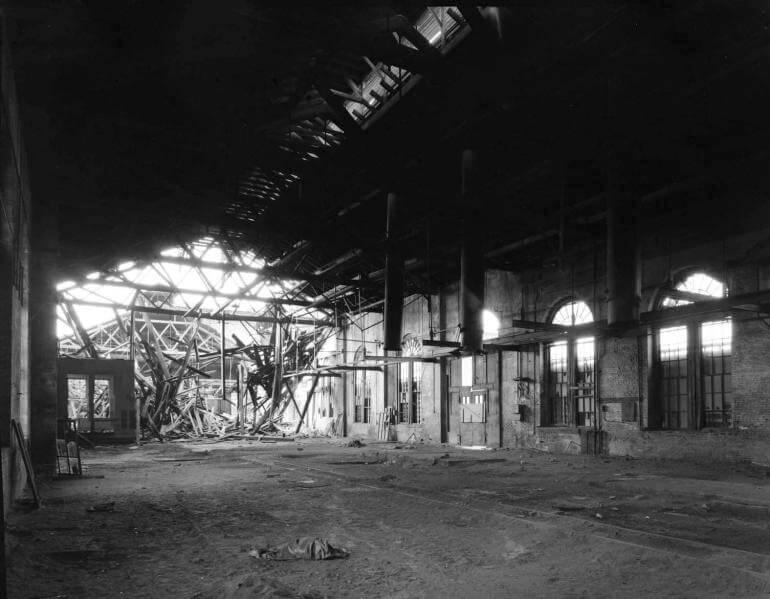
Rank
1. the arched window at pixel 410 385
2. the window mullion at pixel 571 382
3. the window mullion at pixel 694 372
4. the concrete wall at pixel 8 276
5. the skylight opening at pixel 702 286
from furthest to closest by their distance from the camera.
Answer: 1. the arched window at pixel 410 385
2. the window mullion at pixel 571 382
3. the window mullion at pixel 694 372
4. the skylight opening at pixel 702 286
5. the concrete wall at pixel 8 276

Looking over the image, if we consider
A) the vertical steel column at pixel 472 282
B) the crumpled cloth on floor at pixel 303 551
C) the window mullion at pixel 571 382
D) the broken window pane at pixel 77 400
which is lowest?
the broken window pane at pixel 77 400

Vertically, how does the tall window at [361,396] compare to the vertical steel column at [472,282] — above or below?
below

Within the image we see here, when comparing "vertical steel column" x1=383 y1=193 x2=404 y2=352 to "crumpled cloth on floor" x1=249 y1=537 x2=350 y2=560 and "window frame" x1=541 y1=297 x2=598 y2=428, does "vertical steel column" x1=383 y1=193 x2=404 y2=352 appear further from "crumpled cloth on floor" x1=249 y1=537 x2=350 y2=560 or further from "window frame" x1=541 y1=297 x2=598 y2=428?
"crumpled cloth on floor" x1=249 y1=537 x2=350 y2=560

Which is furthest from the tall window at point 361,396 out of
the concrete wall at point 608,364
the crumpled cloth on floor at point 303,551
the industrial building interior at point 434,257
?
the crumpled cloth on floor at point 303,551

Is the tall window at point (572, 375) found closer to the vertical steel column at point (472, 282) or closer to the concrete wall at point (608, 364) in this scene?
the concrete wall at point (608, 364)

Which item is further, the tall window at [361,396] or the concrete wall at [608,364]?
the tall window at [361,396]

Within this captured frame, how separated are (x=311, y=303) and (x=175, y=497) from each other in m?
17.2

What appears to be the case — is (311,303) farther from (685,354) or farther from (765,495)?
(765,495)

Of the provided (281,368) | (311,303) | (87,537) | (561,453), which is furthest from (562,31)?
(281,368)

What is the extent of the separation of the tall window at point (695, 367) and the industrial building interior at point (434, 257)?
7cm

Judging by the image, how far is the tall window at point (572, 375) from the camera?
1712 centimetres

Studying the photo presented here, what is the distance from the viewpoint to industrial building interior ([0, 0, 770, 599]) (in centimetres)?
625

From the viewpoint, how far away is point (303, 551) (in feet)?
19.6

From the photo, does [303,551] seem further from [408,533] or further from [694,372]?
[694,372]
